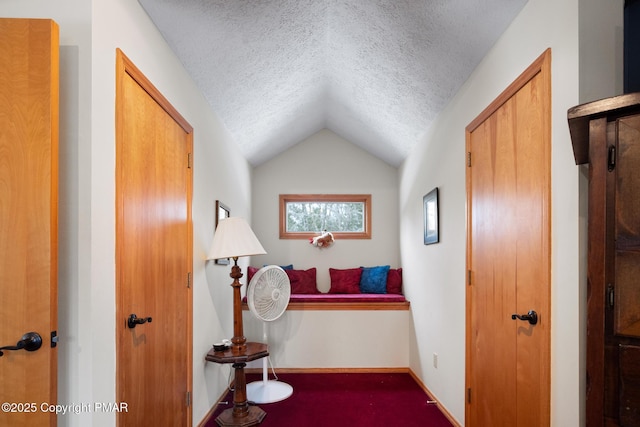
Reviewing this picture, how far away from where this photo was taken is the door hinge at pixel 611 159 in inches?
44.8

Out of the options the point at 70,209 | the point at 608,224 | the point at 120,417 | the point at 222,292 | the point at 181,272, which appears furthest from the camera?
the point at 222,292

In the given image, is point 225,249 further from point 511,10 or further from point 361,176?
point 361,176

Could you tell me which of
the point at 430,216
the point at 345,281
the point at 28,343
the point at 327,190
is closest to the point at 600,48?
the point at 28,343

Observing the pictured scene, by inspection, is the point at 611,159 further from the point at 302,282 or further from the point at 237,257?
the point at 302,282

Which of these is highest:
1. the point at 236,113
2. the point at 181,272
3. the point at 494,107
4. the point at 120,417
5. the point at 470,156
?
the point at 236,113

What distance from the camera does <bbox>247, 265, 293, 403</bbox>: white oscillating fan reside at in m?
3.59

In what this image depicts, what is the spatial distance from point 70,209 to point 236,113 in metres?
2.34

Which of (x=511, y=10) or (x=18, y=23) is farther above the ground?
(x=511, y=10)

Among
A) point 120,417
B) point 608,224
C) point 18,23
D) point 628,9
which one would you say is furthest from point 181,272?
point 628,9

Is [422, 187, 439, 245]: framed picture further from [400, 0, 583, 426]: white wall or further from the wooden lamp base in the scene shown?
the wooden lamp base

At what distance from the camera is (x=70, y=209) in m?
1.58

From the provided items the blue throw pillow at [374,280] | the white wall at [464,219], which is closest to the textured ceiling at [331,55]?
the white wall at [464,219]

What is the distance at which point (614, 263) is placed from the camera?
1.14 m

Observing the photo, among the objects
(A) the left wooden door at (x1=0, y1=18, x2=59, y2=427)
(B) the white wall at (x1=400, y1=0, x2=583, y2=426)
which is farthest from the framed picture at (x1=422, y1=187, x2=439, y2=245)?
(A) the left wooden door at (x1=0, y1=18, x2=59, y2=427)
